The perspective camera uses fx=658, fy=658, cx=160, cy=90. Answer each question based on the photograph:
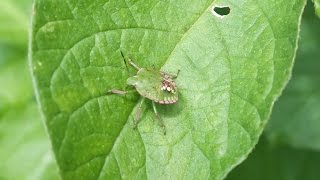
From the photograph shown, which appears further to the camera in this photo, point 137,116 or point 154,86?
point 154,86

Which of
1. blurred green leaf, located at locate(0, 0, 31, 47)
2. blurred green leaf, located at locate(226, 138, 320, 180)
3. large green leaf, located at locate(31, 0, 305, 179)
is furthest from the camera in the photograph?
blurred green leaf, located at locate(226, 138, 320, 180)

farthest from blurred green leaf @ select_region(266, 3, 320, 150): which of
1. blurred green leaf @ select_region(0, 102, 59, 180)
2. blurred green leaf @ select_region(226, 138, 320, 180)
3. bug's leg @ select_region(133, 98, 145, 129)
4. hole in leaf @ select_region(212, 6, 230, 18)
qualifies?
bug's leg @ select_region(133, 98, 145, 129)

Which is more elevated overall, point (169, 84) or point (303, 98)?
point (169, 84)

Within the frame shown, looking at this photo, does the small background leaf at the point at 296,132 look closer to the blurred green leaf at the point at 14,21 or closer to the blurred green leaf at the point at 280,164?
the blurred green leaf at the point at 280,164

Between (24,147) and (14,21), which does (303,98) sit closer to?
(24,147)

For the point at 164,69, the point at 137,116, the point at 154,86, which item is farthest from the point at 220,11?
the point at 137,116

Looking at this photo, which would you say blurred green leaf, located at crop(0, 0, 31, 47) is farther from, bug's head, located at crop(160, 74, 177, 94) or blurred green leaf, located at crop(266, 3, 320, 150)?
bug's head, located at crop(160, 74, 177, 94)
